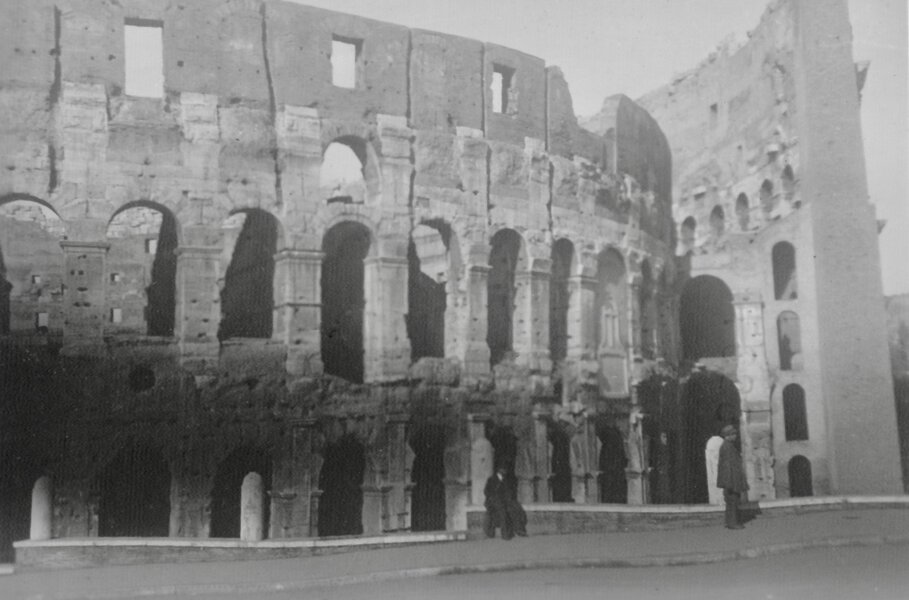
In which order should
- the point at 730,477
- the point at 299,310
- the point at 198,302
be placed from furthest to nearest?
the point at 299,310, the point at 198,302, the point at 730,477

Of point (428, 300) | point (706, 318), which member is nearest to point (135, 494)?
point (428, 300)

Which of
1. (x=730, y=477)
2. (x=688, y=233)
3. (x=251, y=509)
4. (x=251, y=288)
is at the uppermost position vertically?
(x=688, y=233)

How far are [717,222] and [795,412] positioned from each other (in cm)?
593

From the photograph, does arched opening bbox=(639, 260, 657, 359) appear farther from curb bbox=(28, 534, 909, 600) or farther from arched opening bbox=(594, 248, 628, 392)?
curb bbox=(28, 534, 909, 600)

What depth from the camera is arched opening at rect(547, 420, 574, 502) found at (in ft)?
56.9

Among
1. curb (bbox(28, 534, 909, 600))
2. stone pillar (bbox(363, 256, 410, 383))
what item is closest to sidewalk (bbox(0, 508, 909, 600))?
curb (bbox(28, 534, 909, 600))

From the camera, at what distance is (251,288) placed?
17047mm

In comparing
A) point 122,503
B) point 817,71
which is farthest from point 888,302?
point 122,503

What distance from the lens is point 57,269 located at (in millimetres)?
22297

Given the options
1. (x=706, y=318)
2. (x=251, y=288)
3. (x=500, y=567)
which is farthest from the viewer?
(x=706, y=318)

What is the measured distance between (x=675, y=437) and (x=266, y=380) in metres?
10.5

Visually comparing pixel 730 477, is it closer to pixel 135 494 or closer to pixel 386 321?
pixel 386 321

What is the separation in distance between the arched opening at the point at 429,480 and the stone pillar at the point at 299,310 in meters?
2.52

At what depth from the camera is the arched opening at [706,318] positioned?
23062 mm
